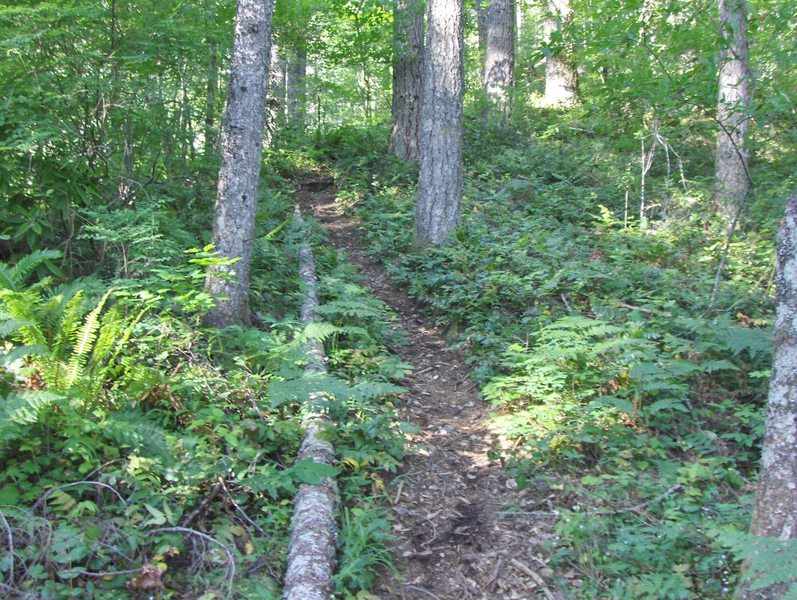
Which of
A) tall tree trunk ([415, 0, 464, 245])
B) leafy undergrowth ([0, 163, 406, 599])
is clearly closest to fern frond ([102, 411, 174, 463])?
leafy undergrowth ([0, 163, 406, 599])

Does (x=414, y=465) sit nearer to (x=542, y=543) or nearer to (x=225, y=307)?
(x=542, y=543)

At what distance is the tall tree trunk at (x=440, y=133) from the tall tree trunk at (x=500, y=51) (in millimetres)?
7061

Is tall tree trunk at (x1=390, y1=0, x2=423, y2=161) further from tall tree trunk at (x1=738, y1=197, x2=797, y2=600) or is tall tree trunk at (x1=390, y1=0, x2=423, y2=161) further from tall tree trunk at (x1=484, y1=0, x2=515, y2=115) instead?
tall tree trunk at (x1=738, y1=197, x2=797, y2=600)

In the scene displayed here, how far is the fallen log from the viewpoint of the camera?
3.50 meters

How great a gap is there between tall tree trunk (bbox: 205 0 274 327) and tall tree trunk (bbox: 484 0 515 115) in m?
11.2

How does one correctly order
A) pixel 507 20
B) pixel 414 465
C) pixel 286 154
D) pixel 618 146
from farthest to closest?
1. pixel 507 20
2. pixel 286 154
3. pixel 618 146
4. pixel 414 465

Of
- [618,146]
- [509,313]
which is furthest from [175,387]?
[618,146]

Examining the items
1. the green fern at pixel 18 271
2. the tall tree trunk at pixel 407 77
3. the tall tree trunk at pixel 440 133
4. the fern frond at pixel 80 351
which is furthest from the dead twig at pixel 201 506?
the tall tree trunk at pixel 407 77

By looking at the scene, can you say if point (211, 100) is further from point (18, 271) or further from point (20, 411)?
point (20, 411)

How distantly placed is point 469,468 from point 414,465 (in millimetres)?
482

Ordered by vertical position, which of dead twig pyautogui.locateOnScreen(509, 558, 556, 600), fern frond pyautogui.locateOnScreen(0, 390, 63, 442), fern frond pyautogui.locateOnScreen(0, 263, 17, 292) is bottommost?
dead twig pyautogui.locateOnScreen(509, 558, 556, 600)

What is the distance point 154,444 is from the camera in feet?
13.3

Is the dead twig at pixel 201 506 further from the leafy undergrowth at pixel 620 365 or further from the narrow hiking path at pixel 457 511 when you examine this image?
the leafy undergrowth at pixel 620 365

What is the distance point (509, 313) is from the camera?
7.55 metres
